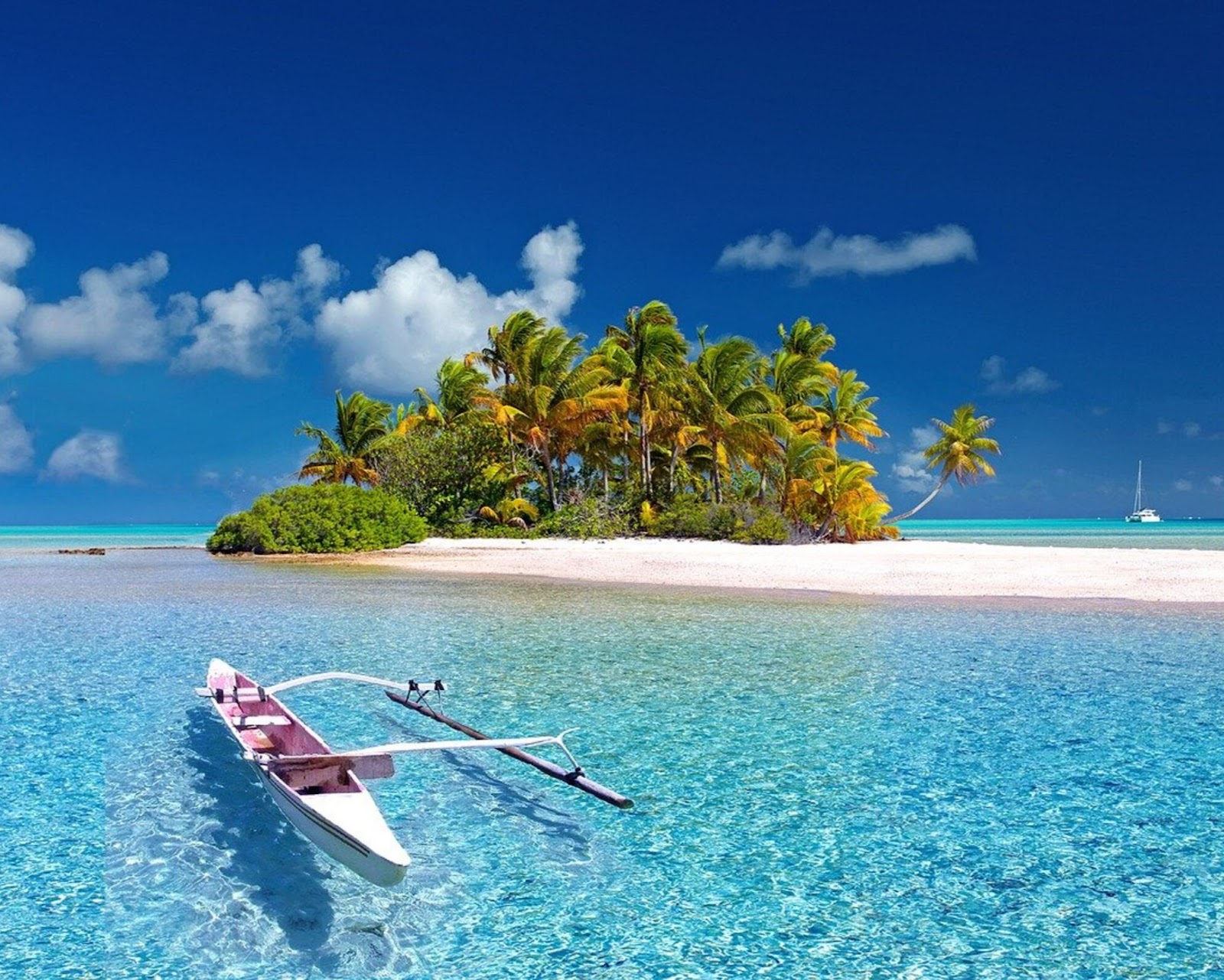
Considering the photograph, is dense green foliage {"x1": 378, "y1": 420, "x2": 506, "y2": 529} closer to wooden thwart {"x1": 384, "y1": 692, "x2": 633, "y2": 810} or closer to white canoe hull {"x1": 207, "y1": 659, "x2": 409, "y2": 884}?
wooden thwart {"x1": 384, "y1": 692, "x2": 633, "y2": 810}

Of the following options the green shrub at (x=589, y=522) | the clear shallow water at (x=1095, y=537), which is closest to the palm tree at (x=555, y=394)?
the green shrub at (x=589, y=522)

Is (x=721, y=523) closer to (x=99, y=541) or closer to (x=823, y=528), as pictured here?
(x=823, y=528)

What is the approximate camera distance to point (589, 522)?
37406 mm

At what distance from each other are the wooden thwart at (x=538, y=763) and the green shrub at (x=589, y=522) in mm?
26549

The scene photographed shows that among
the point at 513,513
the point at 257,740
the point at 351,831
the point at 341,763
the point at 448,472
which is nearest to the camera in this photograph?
the point at 351,831

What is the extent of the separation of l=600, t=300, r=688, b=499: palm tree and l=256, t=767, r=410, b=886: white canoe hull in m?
32.0

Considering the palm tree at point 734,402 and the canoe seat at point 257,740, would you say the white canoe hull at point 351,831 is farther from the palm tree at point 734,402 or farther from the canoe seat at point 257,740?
the palm tree at point 734,402

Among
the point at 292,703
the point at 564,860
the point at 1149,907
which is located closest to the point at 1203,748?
the point at 1149,907

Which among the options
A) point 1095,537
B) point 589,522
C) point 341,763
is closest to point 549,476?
point 589,522

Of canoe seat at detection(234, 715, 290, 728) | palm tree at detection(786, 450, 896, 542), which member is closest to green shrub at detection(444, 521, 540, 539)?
palm tree at detection(786, 450, 896, 542)

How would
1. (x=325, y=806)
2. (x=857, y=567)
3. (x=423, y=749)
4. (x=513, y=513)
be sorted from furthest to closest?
1. (x=513, y=513)
2. (x=857, y=567)
3. (x=423, y=749)
4. (x=325, y=806)

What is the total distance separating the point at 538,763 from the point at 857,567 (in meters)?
19.7

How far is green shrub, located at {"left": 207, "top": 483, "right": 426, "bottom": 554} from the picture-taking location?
36.5 metres

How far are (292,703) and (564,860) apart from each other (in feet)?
17.7
